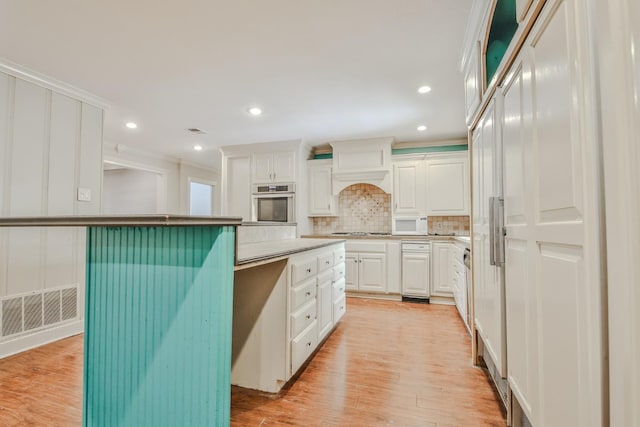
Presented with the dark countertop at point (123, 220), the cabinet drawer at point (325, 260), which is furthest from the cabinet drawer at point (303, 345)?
the dark countertop at point (123, 220)

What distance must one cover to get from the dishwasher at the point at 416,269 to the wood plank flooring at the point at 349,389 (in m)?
1.28

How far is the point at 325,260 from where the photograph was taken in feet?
8.38

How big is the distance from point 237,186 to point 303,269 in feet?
11.1

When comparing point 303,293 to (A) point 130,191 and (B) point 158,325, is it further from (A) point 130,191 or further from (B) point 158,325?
(A) point 130,191

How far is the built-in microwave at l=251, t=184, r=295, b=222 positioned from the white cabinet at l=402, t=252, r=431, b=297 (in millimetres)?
1841

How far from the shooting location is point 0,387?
191 centimetres

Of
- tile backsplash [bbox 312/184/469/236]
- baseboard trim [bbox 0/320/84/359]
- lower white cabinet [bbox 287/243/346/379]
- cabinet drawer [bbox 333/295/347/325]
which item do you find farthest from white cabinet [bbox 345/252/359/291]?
baseboard trim [bbox 0/320/84/359]

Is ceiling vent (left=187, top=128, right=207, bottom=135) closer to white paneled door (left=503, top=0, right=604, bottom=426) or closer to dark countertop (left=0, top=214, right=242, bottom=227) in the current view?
dark countertop (left=0, top=214, right=242, bottom=227)

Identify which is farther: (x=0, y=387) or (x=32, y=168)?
(x=32, y=168)

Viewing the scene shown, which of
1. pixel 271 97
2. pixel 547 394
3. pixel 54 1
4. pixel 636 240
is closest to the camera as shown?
pixel 636 240

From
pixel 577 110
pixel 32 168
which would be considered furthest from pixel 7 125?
pixel 577 110

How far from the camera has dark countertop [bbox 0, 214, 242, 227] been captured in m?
0.95

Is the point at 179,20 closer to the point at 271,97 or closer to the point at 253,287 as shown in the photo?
the point at 271,97

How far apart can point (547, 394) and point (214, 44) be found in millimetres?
2717
